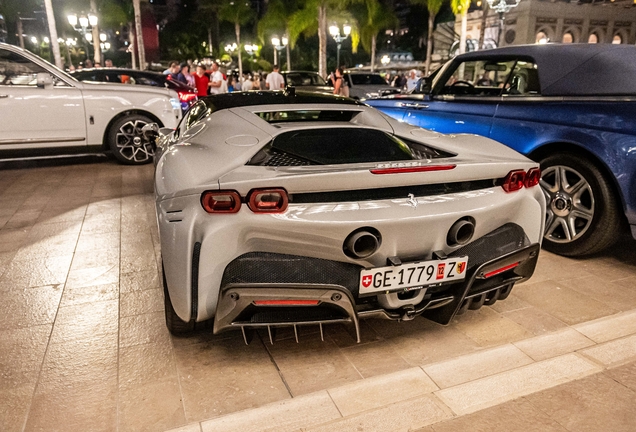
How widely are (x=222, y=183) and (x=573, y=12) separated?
4528 cm

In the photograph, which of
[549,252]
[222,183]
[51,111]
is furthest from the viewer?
[51,111]

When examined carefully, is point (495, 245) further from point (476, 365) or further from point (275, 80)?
point (275, 80)

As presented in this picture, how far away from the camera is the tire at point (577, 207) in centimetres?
382

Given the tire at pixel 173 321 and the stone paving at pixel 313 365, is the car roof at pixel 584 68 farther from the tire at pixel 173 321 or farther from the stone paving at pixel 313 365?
the tire at pixel 173 321

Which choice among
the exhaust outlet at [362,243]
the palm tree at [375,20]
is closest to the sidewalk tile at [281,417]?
the exhaust outlet at [362,243]

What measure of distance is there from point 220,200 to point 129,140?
6355 mm

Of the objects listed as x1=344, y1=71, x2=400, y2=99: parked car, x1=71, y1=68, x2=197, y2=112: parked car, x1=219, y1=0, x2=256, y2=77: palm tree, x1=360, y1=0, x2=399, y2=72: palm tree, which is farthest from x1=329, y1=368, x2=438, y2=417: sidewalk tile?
x1=219, y1=0, x2=256, y2=77: palm tree

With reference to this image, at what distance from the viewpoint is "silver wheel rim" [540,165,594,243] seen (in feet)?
13.1

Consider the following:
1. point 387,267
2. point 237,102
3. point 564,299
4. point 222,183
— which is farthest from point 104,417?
point 564,299

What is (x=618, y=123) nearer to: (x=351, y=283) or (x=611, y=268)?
(x=611, y=268)

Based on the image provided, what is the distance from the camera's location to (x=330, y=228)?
220 centimetres

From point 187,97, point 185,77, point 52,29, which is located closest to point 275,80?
point 185,77

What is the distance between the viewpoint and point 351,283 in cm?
232

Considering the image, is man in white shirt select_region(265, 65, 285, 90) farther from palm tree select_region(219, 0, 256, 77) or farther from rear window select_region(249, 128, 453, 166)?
palm tree select_region(219, 0, 256, 77)
